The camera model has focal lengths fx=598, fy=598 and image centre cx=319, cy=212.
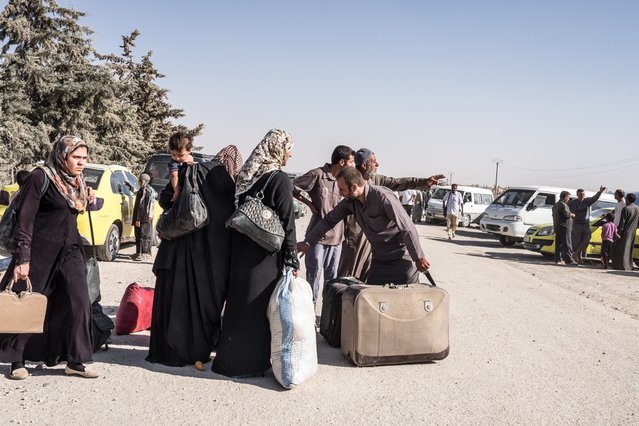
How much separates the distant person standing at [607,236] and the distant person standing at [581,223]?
17.5 inches

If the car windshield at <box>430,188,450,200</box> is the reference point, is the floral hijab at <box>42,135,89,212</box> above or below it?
below

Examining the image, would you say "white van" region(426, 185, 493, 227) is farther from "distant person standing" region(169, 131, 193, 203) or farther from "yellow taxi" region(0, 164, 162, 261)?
"distant person standing" region(169, 131, 193, 203)

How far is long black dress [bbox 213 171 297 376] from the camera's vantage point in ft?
15.8

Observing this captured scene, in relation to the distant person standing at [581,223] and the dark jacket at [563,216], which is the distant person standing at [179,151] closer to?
the dark jacket at [563,216]

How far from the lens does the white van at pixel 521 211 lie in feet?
64.1

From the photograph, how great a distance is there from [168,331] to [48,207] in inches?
54.2

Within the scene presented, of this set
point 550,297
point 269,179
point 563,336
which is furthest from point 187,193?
point 550,297

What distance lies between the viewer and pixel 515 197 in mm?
20703

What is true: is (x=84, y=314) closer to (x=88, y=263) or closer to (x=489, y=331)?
(x=88, y=263)

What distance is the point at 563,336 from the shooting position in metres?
6.85

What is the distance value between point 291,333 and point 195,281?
3.08 ft

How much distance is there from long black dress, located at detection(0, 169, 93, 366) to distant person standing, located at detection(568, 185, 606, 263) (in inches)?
539

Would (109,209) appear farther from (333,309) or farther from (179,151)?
(333,309)

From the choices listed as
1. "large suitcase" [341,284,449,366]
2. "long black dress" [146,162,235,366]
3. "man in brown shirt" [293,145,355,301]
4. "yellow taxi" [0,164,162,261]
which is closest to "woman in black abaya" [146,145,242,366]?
"long black dress" [146,162,235,366]
